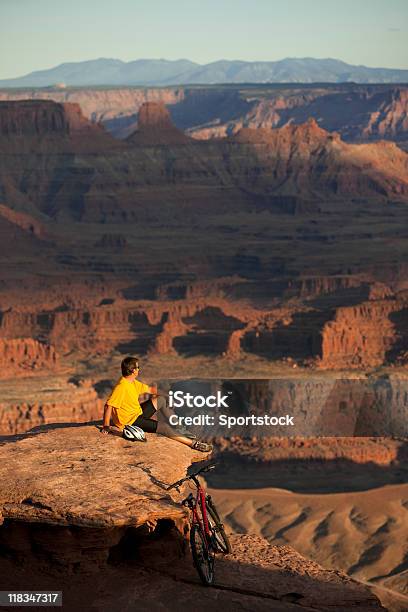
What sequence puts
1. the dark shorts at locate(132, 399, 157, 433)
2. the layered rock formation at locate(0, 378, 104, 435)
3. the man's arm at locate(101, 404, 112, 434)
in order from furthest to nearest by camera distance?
the layered rock formation at locate(0, 378, 104, 435) < the dark shorts at locate(132, 399, 157, 433) < the man's arm at locate(101, 404, 112, 434)

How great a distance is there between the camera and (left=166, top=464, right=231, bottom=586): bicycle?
18766 mm

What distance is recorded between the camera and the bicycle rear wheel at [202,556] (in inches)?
737

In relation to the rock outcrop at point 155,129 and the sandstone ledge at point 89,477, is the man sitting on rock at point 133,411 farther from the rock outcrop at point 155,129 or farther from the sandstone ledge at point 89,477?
the rock outcrop at point 155,129

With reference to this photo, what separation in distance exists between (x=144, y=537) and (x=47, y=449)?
2123 mm

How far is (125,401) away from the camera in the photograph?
69.7ft

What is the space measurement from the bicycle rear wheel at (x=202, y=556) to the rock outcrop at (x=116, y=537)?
203mm

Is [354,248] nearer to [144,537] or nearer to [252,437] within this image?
[252,437]

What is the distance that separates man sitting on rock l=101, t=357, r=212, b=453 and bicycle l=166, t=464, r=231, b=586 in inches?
78.1

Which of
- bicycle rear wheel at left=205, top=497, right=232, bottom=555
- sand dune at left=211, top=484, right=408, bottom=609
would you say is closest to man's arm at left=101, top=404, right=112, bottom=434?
bicycle rear wheel at left=205, top=497, right=232, bottom=555

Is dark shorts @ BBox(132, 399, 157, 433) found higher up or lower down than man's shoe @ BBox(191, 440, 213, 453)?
higher up

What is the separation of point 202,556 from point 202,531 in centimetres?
37

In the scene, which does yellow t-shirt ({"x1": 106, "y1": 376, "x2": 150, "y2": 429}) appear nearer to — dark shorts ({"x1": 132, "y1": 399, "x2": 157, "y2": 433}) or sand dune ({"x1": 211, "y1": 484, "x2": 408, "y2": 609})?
dark shorts ({"x1": 132, "y1": 399, "x2": 157, "y2": 433})

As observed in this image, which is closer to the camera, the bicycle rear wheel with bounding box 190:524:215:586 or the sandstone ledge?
the sandstone ledge

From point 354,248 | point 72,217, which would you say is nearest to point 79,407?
point 354,248
